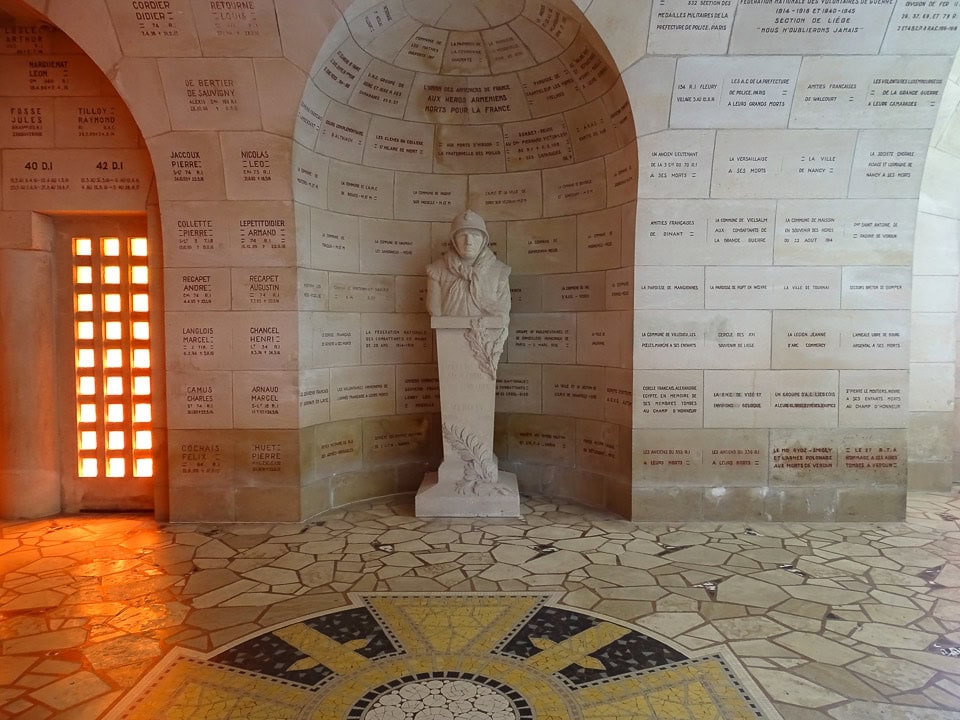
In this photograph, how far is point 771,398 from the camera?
212 inches

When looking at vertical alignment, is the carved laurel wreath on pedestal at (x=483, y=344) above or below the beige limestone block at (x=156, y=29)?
below

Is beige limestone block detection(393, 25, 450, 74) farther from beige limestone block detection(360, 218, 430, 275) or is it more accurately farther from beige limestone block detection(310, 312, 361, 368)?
beige limestone block detection(310, 312, 361, 368)

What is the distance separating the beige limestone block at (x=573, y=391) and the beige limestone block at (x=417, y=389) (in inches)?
45.4

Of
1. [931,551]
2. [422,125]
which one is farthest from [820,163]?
[422,125]

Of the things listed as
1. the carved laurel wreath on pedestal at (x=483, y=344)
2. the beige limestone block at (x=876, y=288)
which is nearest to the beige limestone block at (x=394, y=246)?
the carved laurel wreath on pedestal at (x=483, y=344)

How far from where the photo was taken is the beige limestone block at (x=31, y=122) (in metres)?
5.46

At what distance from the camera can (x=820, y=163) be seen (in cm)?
520

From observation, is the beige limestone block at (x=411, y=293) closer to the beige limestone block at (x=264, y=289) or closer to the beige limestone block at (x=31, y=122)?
the beige limestone block at (x=264, y=289)

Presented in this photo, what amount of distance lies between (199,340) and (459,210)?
2.81m

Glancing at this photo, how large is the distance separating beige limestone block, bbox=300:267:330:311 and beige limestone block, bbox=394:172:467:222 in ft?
3.67

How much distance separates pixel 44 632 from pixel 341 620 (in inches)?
66.0

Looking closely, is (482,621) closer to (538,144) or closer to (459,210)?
(459,210)

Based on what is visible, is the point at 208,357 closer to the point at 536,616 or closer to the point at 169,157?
the point at 169,157

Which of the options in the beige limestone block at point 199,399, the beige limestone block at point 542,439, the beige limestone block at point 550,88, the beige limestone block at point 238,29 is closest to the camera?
the beige limestone block at point 238,29
